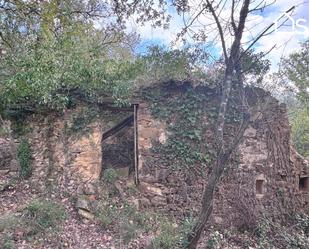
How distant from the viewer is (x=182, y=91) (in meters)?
6.61

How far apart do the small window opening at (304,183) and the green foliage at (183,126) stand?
255 centimetres

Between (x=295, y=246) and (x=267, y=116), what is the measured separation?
263 cm

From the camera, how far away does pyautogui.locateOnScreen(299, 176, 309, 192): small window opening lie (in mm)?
7257

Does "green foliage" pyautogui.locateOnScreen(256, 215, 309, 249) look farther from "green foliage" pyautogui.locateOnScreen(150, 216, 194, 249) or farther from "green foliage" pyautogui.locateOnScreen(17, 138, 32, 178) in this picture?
"green foliage" pyautogui.locateOnScreen(17, 138, 32, 178)

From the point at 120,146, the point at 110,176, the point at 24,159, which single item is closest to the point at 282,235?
the point at 110,176

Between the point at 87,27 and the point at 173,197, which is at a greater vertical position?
the point at 87,27

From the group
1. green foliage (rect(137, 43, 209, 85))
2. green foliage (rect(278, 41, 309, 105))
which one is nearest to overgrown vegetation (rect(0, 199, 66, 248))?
green foliage (rect(137, 43, 209, 85))

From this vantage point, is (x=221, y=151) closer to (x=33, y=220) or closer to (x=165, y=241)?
(x=165, y=241)

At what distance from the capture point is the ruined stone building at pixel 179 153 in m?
6.28

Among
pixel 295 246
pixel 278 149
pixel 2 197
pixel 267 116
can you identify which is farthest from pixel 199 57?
pixel 2 197

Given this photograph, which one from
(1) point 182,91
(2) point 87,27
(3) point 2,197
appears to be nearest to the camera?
(3) point 2,197

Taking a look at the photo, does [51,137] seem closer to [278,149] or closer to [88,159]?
[88,159]

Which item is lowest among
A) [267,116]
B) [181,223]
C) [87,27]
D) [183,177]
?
[181,223]

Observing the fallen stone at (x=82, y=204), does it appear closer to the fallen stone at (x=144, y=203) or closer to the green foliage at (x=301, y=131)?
the fallen stone at (x=144, y=203)
